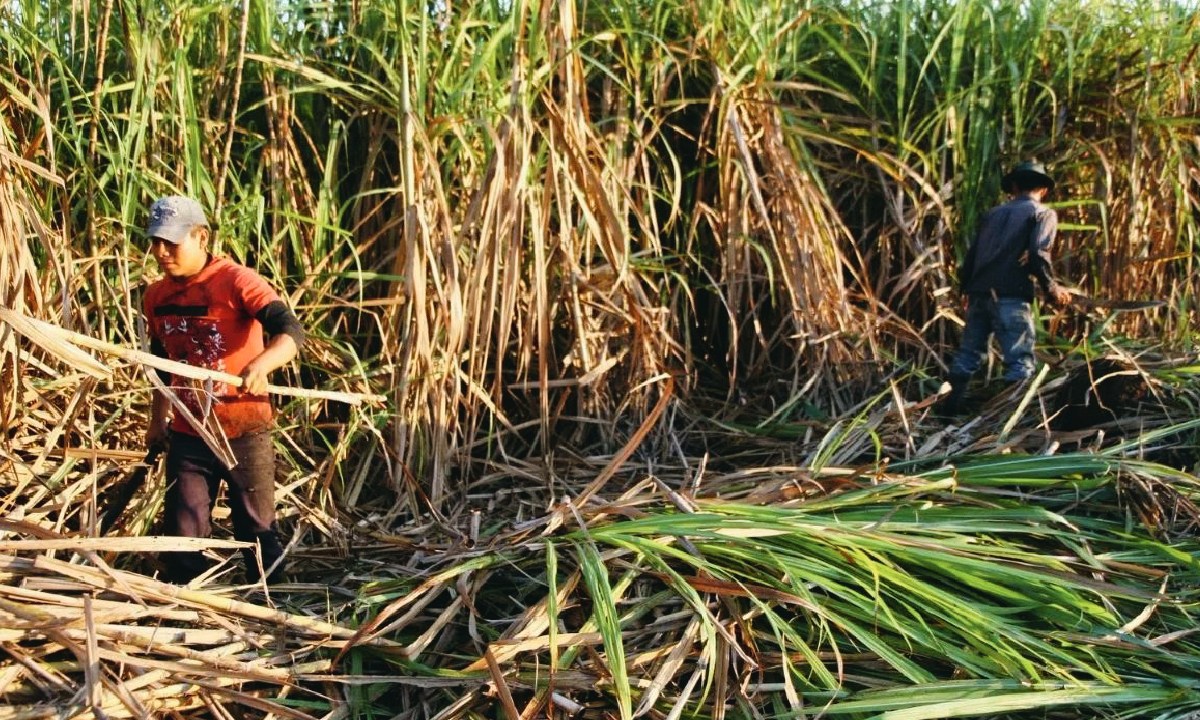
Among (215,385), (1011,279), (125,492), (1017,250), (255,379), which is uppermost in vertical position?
(1017,250)

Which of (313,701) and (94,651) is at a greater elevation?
(94,651)

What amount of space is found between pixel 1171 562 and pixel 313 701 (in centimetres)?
209

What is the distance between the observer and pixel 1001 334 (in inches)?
162

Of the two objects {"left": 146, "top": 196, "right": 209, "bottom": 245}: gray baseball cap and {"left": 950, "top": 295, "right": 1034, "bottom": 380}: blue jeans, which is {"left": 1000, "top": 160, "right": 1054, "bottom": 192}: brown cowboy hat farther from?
{"left": 146, "top": 196, "right": 209, "bottom": 245}: gray baseball cap

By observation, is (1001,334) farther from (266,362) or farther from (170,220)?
(170,220)

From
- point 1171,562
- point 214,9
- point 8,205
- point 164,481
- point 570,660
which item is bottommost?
point 164,481

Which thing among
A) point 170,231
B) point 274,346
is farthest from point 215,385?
point 170,231

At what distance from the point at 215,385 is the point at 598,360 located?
1397 mm

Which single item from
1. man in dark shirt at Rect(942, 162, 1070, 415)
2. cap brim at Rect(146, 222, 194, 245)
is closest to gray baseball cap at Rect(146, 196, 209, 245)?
cap brim at Rect(146, 222, 194, 245)

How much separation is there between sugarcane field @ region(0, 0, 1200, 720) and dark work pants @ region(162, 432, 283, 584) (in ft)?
0.04

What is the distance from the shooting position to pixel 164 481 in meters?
3.17

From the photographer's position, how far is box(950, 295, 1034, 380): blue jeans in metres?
4.09

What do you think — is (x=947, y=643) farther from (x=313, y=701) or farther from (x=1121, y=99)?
(x=1121, y=99)

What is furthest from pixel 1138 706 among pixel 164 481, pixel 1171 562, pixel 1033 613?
pixel 164 481
